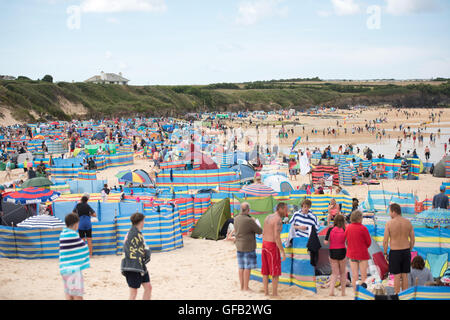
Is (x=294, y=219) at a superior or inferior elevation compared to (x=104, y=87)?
inferior

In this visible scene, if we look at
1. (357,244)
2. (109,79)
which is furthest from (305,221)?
(109,79)

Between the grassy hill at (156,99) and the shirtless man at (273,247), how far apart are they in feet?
194

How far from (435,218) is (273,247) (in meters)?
3.99

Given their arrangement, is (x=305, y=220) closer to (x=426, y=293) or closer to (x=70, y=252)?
(x=426, y=293)

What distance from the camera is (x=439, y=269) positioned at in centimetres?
722

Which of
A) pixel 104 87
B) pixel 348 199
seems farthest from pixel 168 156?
pixel 104 87

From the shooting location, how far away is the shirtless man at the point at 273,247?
6.18 metres

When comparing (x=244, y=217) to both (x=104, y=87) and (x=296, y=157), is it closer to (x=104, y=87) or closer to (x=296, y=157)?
(x=296, y=157)

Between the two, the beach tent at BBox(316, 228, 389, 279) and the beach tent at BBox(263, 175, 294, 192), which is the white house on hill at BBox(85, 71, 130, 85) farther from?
the beach tent at BBox(316, 228, 389, 279)

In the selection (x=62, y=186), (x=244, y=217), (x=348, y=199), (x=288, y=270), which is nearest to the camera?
(x=244, y=217)

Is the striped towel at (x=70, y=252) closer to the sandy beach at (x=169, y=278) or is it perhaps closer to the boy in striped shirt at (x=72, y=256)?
the boy in striped shirt at (x=72, y=256)

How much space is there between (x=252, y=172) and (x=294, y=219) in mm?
11373

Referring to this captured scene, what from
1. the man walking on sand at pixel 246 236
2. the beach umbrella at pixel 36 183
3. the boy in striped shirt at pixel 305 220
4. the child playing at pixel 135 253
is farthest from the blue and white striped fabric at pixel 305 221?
the beach umbrella at pixel 36 183
